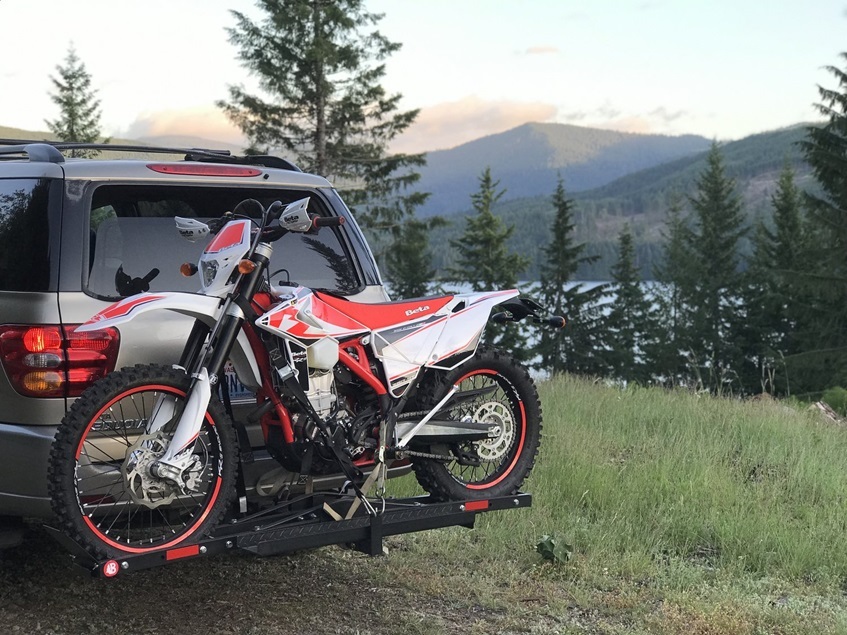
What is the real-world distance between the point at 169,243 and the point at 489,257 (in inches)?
1861

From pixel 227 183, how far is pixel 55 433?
152 cm

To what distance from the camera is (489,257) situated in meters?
51.3

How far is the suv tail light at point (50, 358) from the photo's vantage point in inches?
148

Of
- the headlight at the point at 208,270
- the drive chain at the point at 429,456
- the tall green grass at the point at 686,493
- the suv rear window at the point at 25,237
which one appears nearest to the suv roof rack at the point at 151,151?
the suv rear window at the point at 25,237

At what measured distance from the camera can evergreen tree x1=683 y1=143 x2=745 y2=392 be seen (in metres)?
55.9

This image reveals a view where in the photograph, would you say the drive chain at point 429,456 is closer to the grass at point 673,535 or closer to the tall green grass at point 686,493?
the grass at point 673,535

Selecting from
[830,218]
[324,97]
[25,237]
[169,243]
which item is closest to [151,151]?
[169,243]

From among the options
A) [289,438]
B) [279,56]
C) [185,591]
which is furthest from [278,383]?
[279,56]

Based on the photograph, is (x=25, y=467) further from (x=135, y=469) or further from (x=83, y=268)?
(x=83, y=268)

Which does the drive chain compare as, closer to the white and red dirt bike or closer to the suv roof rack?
the white and red dirt bike

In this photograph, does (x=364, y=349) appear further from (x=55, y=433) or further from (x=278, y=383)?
(x=55, y=433)

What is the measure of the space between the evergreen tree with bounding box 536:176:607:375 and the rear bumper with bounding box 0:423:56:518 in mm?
51098

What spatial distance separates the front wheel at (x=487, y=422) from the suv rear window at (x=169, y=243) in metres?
0.79

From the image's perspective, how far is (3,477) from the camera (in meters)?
3.80
